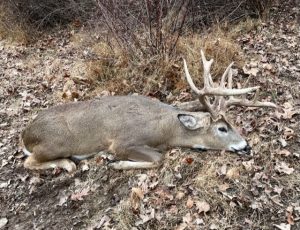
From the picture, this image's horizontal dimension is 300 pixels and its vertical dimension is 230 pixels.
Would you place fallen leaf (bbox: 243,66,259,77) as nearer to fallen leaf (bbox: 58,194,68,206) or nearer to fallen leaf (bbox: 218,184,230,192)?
fallen leaf (bbox: 218,184,230,192)

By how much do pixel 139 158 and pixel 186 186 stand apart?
0.69 m

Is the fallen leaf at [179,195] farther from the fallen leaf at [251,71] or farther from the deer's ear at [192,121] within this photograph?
the fallen leaf at [251,71]

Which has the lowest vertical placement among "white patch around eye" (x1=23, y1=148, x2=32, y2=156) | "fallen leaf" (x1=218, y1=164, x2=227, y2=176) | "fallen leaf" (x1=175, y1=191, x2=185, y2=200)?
"fallen leaf" (x1=175, y1=191, x2=185, y2=200)

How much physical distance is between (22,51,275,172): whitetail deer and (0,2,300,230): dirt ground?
132mm

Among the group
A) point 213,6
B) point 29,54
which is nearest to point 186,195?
point 213,6

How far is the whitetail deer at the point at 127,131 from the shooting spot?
5.74 metres

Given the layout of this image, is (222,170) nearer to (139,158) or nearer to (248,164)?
(248,164)

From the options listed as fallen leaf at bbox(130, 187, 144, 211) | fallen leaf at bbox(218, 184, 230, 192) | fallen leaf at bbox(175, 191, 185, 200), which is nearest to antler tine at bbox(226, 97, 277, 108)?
fallen leaf at bbox(218, 184, 230, 192)

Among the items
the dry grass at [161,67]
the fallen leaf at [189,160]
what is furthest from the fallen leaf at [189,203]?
the dry grass at [161,67]

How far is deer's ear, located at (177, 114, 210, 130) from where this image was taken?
5.82 meters

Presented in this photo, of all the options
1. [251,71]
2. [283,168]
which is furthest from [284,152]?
[251,71]

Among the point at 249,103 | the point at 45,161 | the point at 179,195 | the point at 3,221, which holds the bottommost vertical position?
the point at 3,221

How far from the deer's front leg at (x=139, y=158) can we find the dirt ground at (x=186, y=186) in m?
0.08

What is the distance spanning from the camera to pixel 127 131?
5.85 m
